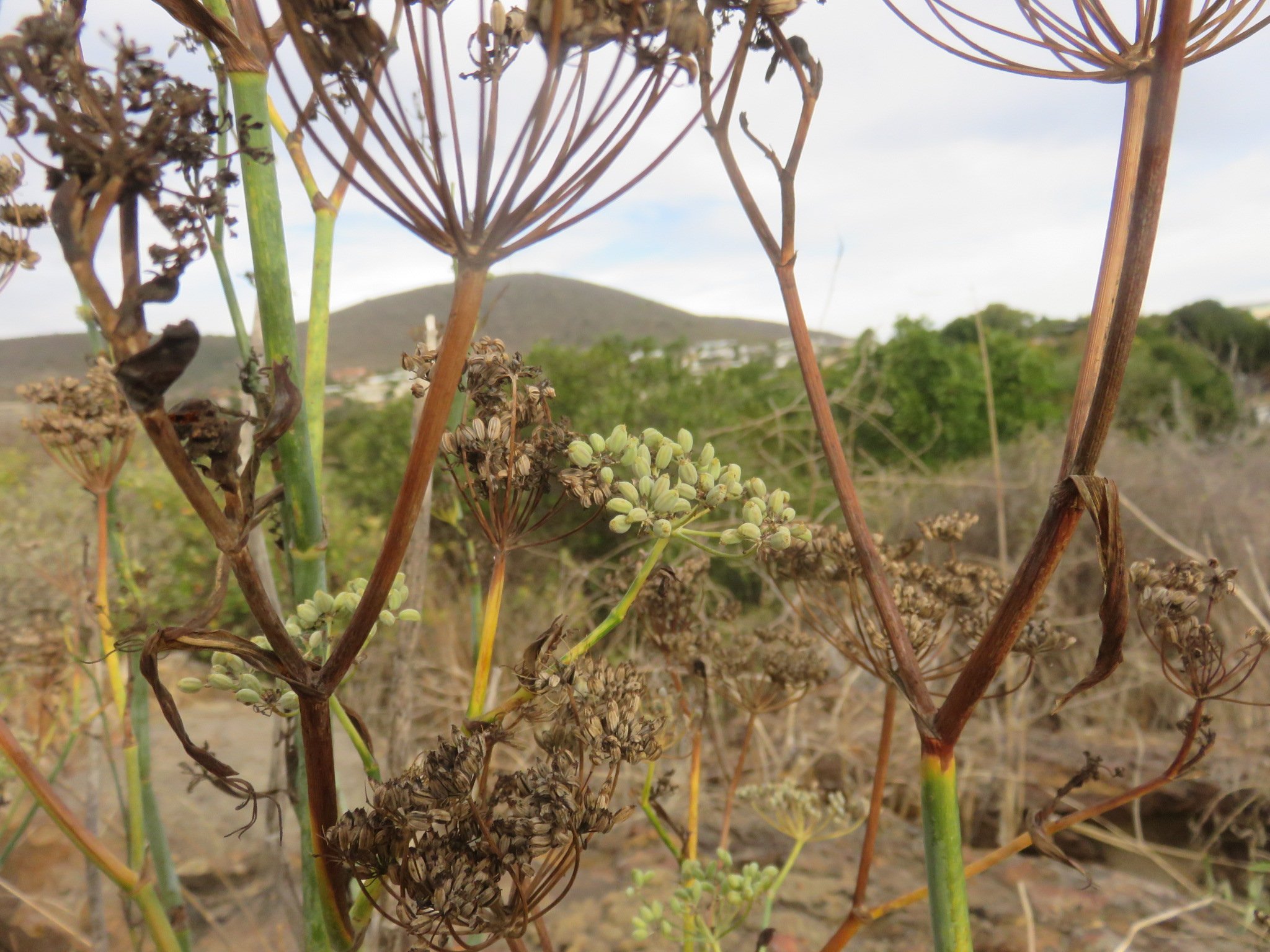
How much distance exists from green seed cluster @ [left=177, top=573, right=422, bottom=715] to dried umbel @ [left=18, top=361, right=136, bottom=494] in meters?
0.77

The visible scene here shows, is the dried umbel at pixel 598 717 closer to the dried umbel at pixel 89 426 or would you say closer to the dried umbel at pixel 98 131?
the dried umbel at pixel 98 131

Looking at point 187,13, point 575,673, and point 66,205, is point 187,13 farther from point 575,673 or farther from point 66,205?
point 575,673

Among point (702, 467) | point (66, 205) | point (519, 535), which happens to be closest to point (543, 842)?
point (519, 535)

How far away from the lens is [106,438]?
1.24 meters

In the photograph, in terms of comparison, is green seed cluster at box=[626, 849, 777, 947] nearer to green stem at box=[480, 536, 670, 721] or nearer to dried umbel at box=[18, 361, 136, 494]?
green stem at box=[480, 536, 670, 721]

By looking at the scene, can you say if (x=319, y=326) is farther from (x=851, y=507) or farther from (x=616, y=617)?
(x=851, y=507)

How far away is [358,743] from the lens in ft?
1.97

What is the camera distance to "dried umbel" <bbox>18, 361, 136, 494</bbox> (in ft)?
3.82

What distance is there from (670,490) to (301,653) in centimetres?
31

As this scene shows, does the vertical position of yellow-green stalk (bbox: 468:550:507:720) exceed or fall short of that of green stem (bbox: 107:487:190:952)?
it exceeds it

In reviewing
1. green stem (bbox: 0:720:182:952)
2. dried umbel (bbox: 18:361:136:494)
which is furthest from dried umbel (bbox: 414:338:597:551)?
dried umbel (bbox: 18:361:136:494)

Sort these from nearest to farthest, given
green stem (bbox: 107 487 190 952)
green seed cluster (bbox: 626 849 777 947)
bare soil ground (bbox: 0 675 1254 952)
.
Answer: green seed cluster (bbox: 626 849 777 947) → green stem (bbox: 107 487 190 952) → bare soil ground (bbox: 0 675 1254 952)

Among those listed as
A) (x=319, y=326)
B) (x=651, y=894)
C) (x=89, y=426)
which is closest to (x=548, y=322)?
(x=651, y=894)

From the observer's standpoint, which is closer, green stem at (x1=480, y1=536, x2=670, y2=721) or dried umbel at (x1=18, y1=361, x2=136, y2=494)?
green stem at (x1=480, y1=536, x2=670, y2=721)
